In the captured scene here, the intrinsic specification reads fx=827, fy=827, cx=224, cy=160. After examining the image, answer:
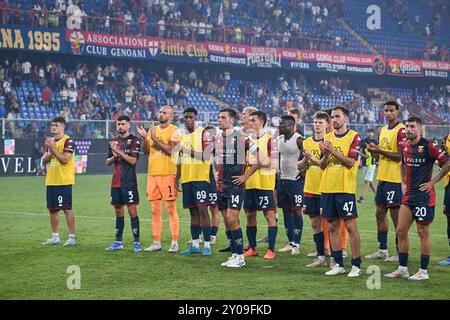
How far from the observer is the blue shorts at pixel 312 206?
12.9 meters

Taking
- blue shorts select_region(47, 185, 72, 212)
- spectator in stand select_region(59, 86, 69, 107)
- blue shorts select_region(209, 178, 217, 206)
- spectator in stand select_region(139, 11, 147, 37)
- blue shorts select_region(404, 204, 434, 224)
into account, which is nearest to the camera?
blue shorts select_region(404, 204, 434, 224)

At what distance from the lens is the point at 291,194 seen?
46.1 ft

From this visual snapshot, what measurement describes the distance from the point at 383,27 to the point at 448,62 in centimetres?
506

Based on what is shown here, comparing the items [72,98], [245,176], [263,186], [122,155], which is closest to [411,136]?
[245,176]

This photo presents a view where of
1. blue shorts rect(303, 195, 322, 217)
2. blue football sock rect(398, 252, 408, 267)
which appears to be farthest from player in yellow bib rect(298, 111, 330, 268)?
blue football sock rect(398, 252, 408, 267)

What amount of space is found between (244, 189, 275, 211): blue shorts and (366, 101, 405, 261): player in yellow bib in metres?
1.75

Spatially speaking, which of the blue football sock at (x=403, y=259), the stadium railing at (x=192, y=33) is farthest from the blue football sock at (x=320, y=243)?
the stadium railing at (x=192, y=33)

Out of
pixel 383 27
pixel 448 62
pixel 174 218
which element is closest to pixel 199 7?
pixel 383 27

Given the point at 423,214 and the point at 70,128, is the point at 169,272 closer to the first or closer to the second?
the point at 423,214

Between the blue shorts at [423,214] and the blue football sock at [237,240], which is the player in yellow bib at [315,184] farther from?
the blue shorts at [423,214]

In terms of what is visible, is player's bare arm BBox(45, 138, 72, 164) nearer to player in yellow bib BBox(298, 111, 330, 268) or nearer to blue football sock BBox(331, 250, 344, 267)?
player in yellow bib BBox(298, 111, 330, 268)

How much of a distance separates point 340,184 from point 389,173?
2.13 m

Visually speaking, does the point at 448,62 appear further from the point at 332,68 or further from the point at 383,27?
the point at 332,68

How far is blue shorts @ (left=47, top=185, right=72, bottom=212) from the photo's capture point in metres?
14.6
